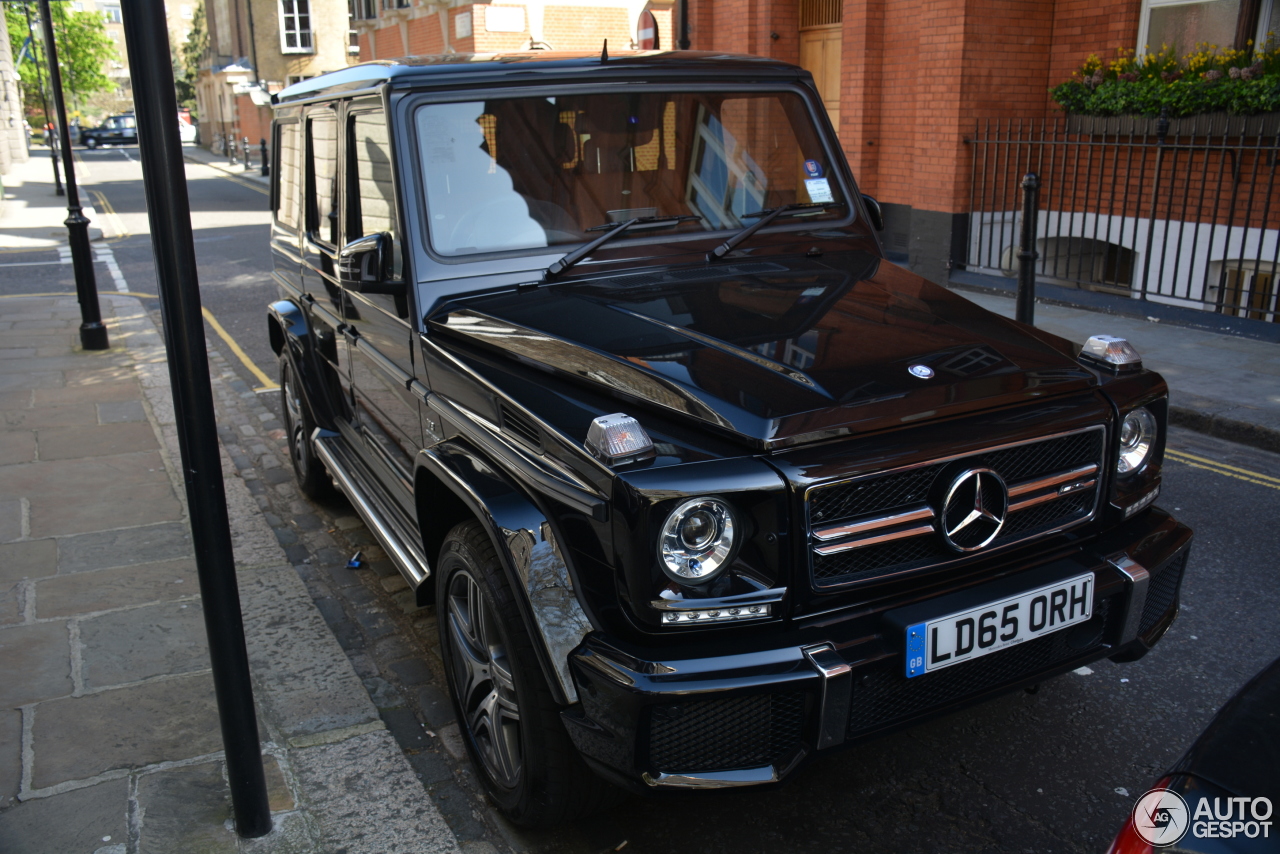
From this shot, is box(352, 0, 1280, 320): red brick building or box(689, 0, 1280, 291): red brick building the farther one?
box(689, 0, 1280, 291): red brick building

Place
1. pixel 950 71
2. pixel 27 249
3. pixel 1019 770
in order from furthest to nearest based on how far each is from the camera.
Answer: pixel 27 249 < pixel 950 71 < pixel 1019 770

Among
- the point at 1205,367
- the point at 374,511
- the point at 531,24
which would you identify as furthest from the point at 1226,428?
the point at 531,24

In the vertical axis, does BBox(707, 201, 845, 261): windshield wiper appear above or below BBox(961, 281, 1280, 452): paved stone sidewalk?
above

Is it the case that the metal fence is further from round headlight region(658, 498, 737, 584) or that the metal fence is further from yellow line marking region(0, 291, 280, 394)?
round headlight region(658, 498, 737, 584)

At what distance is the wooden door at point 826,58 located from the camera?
13.8 m

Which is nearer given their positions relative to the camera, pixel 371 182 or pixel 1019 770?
pixel 1019 770

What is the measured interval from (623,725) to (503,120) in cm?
211

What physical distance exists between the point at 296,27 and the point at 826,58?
130ft

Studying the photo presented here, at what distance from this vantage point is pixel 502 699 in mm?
2674

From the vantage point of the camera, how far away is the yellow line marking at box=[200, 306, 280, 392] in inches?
326

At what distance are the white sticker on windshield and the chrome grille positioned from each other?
156 centimetres

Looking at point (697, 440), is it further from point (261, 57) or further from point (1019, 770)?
point (261, 57)

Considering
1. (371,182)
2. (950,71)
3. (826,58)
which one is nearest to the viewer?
(371,182)

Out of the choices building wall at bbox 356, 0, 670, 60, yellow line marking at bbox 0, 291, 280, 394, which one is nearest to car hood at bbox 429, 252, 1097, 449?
yellow line marking at bbox 0, 291, 280, 394
